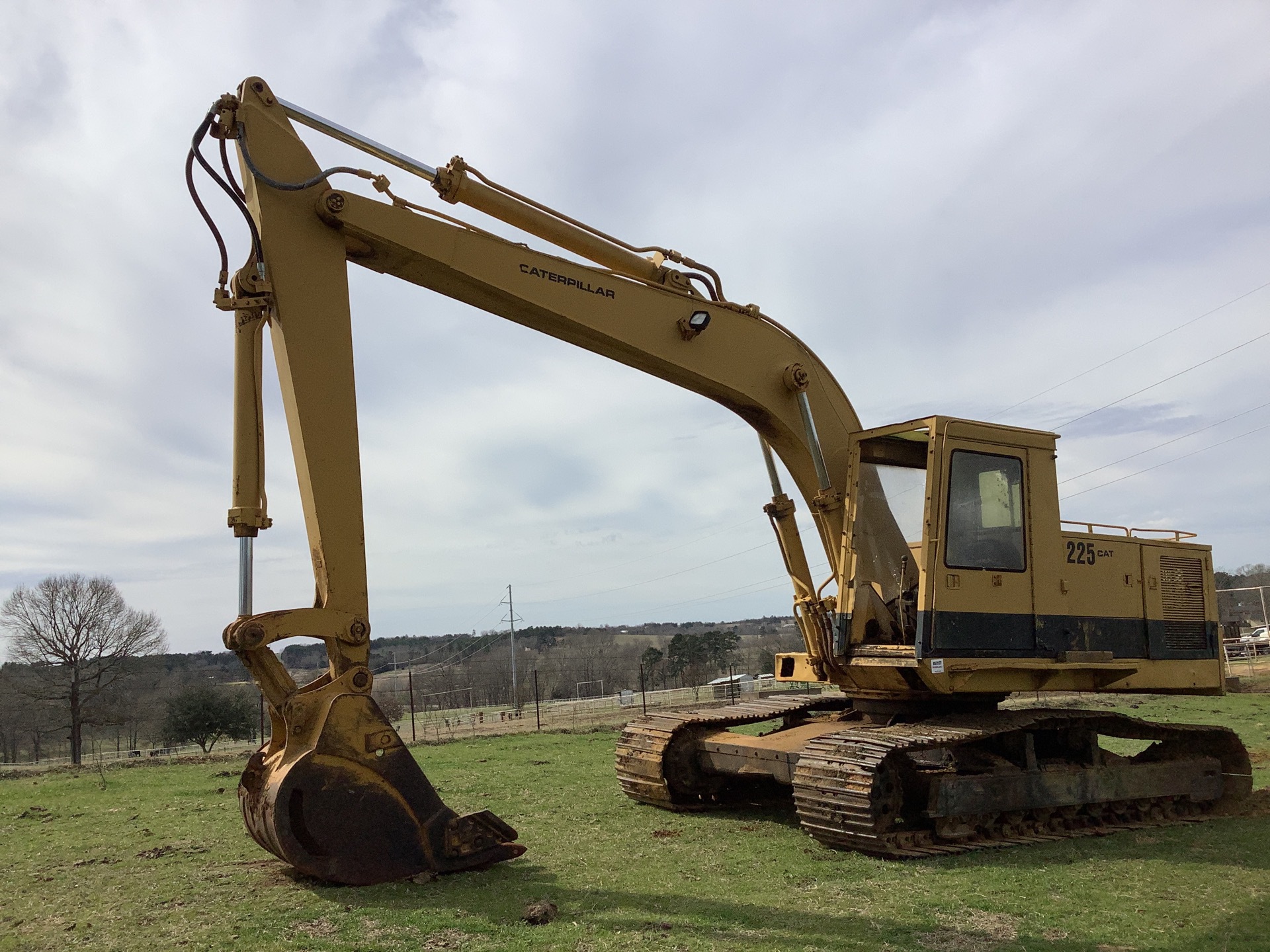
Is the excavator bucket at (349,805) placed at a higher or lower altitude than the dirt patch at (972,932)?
higher

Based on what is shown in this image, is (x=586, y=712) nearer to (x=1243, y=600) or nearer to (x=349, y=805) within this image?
(x=349, y=805)

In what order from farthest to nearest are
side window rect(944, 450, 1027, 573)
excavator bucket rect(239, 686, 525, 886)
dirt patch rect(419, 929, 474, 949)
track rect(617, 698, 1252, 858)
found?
side window rect(944, 450, 1027, 573), track rect(617, 698, 1252, 858), excavator bucket rect(239, 686, 525, 886), dirt patch rect(419, 929, 474, 949)

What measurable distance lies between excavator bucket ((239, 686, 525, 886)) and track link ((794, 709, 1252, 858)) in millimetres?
2908

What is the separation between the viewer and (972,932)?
18.8 ft

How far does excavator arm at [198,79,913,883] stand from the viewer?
6.48m

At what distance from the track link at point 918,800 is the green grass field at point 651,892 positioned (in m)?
0.26

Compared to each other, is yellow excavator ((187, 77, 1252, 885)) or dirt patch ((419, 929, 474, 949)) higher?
yellow excavator ((187, 77, 1252, 885))

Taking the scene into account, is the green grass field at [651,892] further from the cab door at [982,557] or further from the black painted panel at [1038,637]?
the cab door at [982,557]

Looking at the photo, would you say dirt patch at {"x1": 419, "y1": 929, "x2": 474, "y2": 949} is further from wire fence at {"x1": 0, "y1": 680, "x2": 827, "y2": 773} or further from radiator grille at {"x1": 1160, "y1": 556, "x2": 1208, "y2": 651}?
wire fence at {"x1": 0, "y1": 680, "x2": 827, "y2": 773}

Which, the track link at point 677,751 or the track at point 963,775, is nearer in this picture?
the track at point 963,775

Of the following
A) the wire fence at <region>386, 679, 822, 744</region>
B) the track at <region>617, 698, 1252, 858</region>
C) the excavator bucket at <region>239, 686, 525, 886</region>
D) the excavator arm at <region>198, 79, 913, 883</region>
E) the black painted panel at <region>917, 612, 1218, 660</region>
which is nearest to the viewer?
the excavator bucket at <region>239, 686, 525, 886</region>

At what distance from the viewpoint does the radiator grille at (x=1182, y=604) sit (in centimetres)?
1012

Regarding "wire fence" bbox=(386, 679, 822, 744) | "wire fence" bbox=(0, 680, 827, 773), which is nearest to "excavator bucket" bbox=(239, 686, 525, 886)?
"wire fence" bbox=(386, 679, 822, 744)

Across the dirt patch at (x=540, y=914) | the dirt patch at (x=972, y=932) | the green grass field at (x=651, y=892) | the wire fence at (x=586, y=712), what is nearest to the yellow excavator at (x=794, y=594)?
the green grass field at (x=651, y=892)
